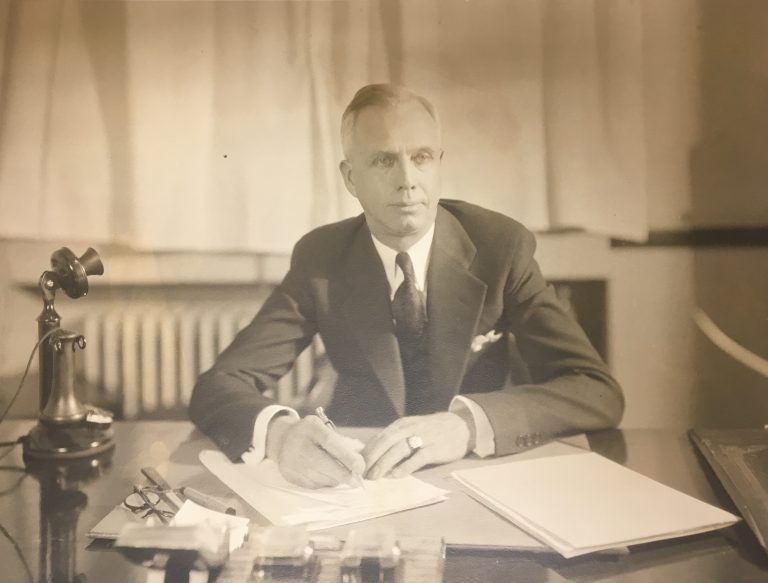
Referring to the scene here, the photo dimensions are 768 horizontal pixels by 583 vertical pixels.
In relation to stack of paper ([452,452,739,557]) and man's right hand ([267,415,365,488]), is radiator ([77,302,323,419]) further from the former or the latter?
stack of paper ([452,452,739,557])

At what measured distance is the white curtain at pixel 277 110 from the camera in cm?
127

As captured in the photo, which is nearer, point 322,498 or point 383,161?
point 322,498

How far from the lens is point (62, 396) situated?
4.00 ft

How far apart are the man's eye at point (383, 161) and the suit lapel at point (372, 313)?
0.11 m

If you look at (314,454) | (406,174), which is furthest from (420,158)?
(314,454)

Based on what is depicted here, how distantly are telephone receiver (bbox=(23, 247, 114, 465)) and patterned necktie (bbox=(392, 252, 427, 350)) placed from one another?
1.70ft

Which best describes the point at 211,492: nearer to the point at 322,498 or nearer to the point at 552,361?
the point at 322,498

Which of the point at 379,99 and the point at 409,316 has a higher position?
the point at 379,99

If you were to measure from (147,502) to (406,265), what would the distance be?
0.57 meters

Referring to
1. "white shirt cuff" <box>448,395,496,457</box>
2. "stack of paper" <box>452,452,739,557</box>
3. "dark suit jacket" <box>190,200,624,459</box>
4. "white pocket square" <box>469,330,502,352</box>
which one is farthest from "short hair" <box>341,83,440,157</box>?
"stack of paper" <box>452,452,739,557</box>

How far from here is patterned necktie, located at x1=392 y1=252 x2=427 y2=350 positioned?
1.27m

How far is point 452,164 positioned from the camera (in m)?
1.28

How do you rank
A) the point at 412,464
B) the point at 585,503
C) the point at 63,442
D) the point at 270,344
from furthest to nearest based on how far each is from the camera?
the point at 270,344 → the point at 63,442 → the point at 412,464 → the point at 585,503

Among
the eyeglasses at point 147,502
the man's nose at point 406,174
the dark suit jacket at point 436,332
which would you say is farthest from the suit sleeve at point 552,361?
the eyeglasses at point 147,502
